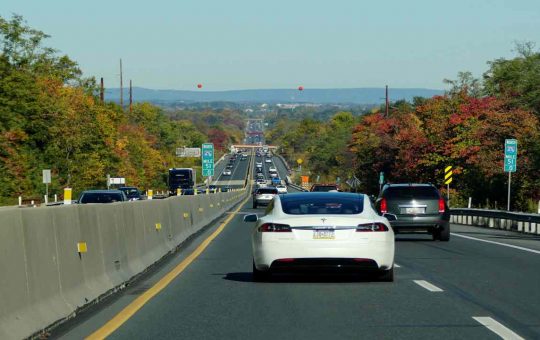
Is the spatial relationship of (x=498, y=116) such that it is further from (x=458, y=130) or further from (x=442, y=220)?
(x=442, y=220)

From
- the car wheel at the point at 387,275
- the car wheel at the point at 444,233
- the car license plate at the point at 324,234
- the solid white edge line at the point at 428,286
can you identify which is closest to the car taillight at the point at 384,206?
the car wheel at the point at 444,233

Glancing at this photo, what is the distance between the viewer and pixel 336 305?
13.2 m

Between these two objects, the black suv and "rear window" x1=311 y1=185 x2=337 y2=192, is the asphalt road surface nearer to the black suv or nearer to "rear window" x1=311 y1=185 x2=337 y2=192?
the black suv

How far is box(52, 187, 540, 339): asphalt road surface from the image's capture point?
10.9 meters

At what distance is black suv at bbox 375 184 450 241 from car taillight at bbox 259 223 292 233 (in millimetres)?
13347

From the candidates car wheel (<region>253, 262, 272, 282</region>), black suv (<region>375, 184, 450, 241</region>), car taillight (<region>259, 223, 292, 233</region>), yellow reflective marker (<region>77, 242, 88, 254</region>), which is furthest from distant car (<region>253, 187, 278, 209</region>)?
yellow reflective marker (<region>77, 242, 88, 254</region>)

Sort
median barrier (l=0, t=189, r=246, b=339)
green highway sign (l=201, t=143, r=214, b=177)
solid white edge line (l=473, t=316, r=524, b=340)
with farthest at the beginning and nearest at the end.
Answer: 1. green highway sign (l=201, t=143, r=214, b=177)
2. solid white edge line (l=473, t=316, r=524, b=340)
3. median barrier (l=0, t=189, r=246, b=339)

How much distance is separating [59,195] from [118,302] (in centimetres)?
8406

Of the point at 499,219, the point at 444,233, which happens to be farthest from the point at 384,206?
the point at 499,219

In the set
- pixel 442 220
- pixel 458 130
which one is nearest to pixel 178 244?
pixel 442 220

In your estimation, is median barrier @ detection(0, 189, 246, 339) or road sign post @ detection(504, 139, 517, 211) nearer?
median barrier @ detection(0, 189, 246, 339)

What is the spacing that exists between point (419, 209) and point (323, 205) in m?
12.6

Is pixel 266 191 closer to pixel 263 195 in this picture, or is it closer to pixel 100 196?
pixel 263 195

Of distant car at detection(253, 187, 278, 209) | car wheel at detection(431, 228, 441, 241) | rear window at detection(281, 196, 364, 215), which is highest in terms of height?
rear window at detection(281, 196, 364, 215)
